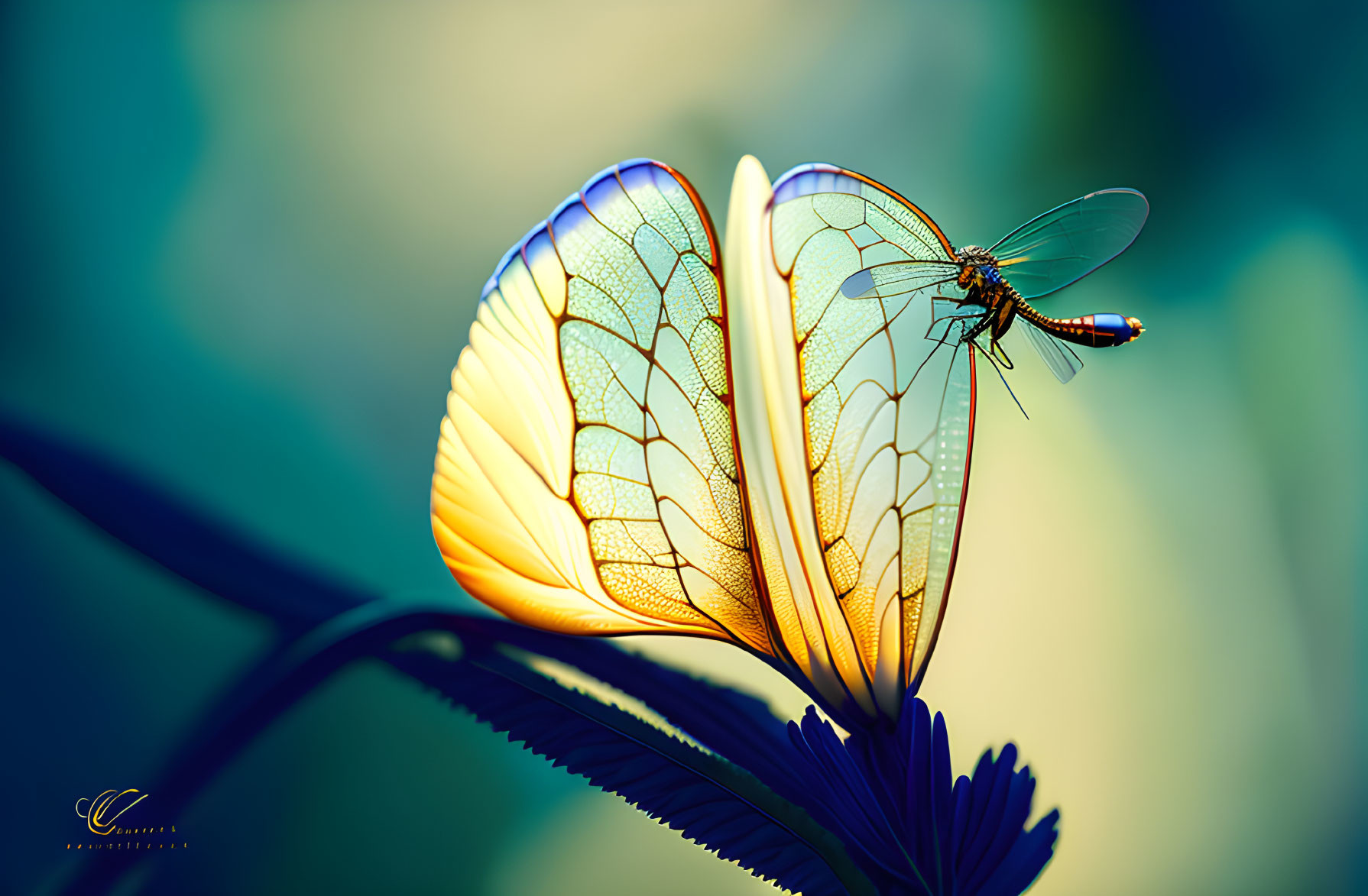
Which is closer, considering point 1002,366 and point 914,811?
point 914,811

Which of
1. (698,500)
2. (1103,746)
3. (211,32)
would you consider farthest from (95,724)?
(1103,746)

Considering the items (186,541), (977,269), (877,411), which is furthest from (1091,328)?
(186,541)

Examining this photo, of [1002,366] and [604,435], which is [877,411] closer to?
[1002,366]

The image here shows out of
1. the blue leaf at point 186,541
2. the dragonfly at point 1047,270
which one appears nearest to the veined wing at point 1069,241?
the dragonfly at point 1047,270

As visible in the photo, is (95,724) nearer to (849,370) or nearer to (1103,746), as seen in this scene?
(849,370)

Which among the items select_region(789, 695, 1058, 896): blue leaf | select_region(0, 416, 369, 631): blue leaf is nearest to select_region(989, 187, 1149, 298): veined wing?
select_region(789, 695, 1058, 896): blue leaf

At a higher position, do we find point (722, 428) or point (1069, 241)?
point (1069, 241)

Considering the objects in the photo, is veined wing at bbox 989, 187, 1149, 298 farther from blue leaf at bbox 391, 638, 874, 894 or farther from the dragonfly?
blue leaf at bbox 391, 638, 874, 894

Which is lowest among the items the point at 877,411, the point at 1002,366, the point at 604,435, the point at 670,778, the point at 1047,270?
the point at 670,778
